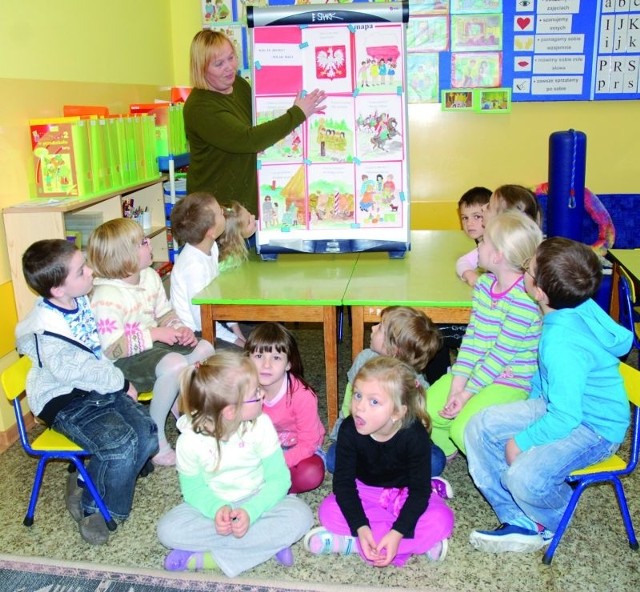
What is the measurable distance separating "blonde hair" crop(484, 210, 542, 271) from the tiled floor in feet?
2.99

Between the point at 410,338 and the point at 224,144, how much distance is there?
1.51 meters

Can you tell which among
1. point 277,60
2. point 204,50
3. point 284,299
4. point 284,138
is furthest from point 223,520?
point 204,50

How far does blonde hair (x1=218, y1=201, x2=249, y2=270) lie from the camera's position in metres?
3.44

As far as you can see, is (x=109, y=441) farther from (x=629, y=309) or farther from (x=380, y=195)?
(x=629, y=309)

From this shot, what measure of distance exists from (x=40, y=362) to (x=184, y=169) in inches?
113

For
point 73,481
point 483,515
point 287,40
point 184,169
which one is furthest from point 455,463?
point 184,169

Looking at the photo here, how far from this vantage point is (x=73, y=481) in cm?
268

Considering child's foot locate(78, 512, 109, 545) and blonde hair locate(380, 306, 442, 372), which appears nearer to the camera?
child's foot locate(78, 512, 109, 545)

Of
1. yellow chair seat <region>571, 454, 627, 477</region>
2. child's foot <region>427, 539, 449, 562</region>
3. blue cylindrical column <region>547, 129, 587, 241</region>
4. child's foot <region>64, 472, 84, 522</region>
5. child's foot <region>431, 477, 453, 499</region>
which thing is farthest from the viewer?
blue cylindrical column <region>547, 129, 587, 241</region>

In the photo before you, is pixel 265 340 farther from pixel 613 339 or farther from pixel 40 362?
pixel 613 339

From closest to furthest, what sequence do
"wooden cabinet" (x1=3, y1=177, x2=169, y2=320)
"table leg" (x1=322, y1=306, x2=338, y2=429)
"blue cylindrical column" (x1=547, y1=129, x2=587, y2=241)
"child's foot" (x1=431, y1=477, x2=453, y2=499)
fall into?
"child's foot" (x1=431, y1=477, x2=453, y2=499), "table leg" (x1=322, y1=306, x2=338, y2=429), "wooden cabinet" (x1=3, y1=177, x2=169, y2=320), "blue cylindrical column" (x1=547, y1=129, x2=587, y2=241)

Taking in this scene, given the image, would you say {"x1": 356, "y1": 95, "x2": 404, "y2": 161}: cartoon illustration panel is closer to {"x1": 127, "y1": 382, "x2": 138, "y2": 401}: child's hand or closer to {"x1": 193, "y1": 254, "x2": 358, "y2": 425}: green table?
{"x1": 193, "y1": 254, "x2": 358, "y2": 425}: green table

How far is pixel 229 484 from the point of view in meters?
2.26

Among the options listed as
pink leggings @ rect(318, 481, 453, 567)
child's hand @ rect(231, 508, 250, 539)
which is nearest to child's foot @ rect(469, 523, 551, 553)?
pink leggings @ rect(318, 481, 453, 567)
